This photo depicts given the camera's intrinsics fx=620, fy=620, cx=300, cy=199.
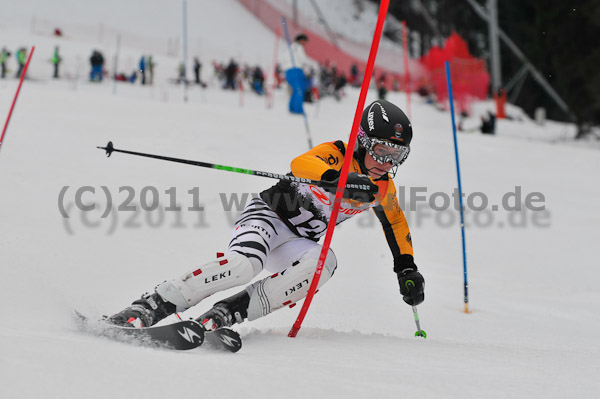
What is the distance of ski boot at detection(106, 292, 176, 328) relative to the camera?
113 inches

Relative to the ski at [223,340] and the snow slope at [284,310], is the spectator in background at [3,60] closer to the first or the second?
the snow slope at [284,310]

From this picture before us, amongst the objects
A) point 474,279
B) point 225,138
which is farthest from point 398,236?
point 225,138

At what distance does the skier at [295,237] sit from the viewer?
309cm

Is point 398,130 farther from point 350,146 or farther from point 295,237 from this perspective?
point 295,237

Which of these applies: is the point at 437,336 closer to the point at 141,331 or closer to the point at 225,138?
the point at 141,331

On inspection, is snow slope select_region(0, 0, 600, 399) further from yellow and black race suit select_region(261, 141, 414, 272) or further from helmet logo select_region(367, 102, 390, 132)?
helmet logo select_region(367, 102, 390, 132)

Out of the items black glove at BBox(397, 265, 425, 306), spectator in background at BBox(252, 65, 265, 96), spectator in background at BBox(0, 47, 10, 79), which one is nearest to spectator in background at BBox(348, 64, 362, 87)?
spectator in background at BBox(252, 65, 265, 96)

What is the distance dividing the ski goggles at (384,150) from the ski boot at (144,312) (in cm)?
138

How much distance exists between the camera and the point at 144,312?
299 centimetres

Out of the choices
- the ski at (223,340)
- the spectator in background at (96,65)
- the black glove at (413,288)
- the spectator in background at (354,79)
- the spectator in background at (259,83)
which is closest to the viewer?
the ski at (223,340)

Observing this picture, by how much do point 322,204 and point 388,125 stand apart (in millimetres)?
591

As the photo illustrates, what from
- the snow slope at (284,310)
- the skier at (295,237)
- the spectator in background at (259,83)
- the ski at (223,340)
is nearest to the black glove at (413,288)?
the skier at (295,237)

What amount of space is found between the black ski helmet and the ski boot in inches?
57.1

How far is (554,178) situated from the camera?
13664mm
